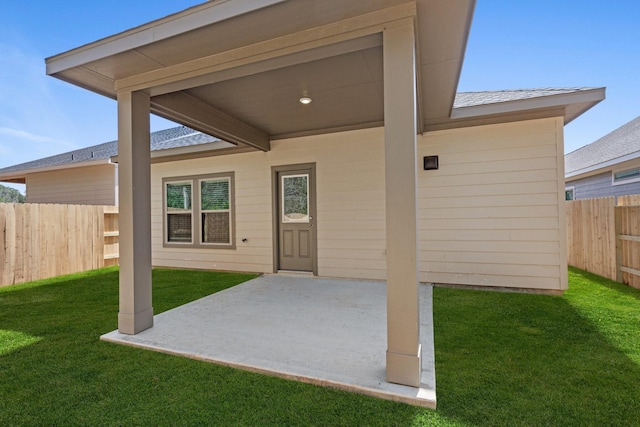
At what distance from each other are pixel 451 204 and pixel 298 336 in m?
3.24

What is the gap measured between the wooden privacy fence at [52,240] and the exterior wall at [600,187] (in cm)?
1280

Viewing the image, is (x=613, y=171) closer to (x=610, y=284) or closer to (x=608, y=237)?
(x=608, y=237)

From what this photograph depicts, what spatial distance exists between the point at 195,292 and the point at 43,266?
370cm

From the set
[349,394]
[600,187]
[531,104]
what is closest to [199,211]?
[349,394]

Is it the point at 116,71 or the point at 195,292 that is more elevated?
the point at 116,71

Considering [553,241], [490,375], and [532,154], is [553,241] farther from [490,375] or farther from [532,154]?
[490,375]

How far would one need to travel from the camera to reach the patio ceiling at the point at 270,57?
2.12 m

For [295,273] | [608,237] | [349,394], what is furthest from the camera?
[295,273]

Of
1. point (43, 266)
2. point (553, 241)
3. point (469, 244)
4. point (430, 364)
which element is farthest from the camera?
point (43, 266)

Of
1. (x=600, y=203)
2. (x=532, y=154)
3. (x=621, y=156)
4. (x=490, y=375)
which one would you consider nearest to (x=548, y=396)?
(x=490, y=375)

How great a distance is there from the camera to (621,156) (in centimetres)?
743

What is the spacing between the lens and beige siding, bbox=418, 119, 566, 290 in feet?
14.0

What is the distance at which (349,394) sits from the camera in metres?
1.97

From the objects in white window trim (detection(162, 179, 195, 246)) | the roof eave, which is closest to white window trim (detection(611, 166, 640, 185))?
the roof eave
